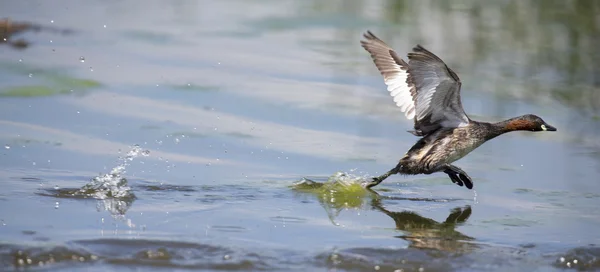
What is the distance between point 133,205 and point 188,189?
0.65m

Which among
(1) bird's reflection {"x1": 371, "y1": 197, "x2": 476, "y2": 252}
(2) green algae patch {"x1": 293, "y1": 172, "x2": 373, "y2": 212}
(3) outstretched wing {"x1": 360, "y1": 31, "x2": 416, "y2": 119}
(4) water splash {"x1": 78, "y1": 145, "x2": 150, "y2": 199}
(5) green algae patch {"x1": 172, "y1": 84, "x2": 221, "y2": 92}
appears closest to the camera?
(1) bird's reflection {"x1": 371, "y1": 197, "x2": 476, "y2": 252}

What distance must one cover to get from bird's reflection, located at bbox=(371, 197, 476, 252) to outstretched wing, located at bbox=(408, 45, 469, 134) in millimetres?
949

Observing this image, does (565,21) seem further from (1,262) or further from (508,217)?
(1,262)

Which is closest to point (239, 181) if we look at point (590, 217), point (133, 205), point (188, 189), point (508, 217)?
point (188, 189)

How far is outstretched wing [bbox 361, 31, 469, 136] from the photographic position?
29.8ft

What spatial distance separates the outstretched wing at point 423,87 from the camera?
9.07 metres

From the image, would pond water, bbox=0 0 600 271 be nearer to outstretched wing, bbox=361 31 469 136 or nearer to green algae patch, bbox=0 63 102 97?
green algae patch, bbox=0 63 102 97

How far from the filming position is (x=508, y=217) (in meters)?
8.58

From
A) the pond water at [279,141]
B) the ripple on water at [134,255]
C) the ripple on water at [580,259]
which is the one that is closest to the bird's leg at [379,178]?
the pond water at [279,141]

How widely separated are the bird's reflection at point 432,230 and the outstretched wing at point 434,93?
949mm

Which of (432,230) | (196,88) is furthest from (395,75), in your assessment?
(196,88)

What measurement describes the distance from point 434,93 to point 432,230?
153cm

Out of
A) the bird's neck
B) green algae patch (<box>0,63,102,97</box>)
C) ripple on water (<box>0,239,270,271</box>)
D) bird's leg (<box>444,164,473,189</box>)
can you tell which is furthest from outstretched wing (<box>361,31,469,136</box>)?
green algae patch (<box>0,63,102,97</box>)

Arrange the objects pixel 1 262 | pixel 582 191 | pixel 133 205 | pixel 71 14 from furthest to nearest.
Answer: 1. pixel 71 14
2. pixel 582 191
3. pixel 133 205
4. pixel 1 262
